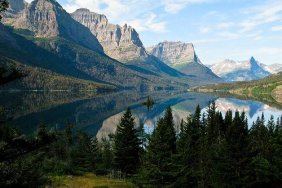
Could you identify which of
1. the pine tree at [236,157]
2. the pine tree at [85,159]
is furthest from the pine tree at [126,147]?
the pine tree at [236,157]

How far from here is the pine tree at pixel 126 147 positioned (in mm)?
71750

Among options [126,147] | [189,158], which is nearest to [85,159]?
[126,147]

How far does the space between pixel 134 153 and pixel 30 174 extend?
56.6 m

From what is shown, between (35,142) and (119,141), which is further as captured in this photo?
(119,141)

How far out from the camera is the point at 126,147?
71.4 meters

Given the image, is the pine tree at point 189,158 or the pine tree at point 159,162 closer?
the pine tree at point 159,162

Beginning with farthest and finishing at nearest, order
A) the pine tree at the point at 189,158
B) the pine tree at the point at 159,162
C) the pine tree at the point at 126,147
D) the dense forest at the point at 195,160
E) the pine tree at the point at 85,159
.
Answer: the pine tree at the point at 85,159 < the pine tree at the point at 126,147 < the pine tree at the point at 189,158 < the dense forest at the point at 195,160 < the pine tree at the point at 159,162

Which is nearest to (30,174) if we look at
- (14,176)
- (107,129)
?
(14,176)

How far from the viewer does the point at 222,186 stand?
53.9m

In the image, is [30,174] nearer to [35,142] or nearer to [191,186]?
[35,142]

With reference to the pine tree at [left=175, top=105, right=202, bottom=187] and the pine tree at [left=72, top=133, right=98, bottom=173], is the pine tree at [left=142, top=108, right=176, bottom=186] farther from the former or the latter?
the pine tree at [left=72, top=133, right=98, bottom=173]

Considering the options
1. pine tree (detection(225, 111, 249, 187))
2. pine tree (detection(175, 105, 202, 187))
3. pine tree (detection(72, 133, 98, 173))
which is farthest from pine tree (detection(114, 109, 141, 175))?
pine tree (detection(225, 111, 249, 187))

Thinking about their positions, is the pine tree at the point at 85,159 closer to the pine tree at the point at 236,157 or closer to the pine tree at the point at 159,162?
the pine tree at the point at 159,162

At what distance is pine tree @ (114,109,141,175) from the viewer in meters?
71.8
